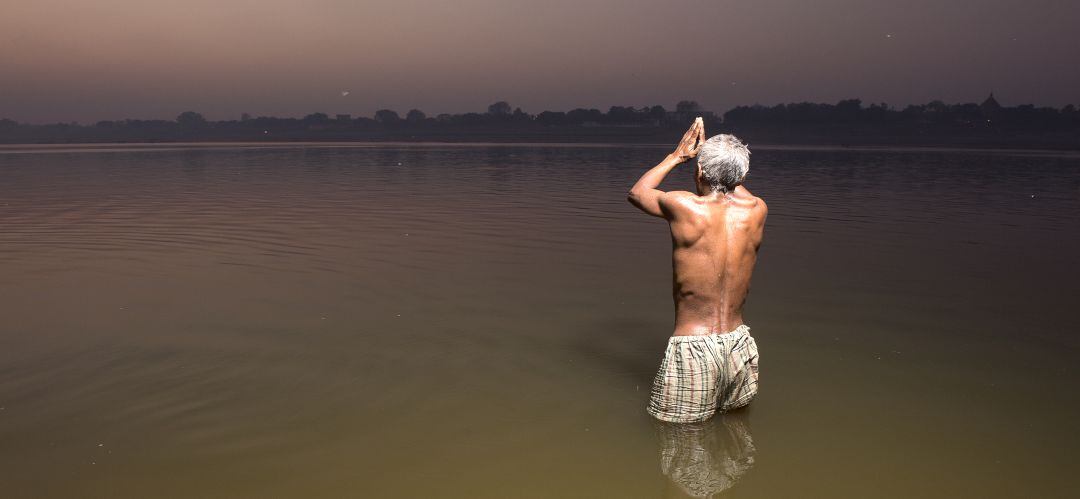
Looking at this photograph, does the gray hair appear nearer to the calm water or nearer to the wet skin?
the wet skin

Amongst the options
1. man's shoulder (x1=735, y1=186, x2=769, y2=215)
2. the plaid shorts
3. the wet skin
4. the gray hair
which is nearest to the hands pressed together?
the wet skin

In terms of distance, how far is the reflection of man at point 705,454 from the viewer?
329 centimetres

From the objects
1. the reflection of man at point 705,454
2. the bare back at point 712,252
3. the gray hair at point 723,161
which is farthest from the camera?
the bare back at point 712,252

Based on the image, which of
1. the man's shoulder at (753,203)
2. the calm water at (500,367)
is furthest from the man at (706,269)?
the calm water at (500,367)

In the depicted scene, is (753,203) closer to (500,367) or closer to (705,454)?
(705,454)

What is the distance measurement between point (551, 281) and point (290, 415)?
3.79m

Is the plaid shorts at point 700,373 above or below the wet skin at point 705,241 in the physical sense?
below

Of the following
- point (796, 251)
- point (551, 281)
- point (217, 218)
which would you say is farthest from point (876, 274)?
point (217, 218)

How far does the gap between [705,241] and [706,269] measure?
149mm

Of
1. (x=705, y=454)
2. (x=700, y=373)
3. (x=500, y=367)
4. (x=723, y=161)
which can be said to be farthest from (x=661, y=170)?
(x=500, y=367)

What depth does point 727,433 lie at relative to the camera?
376 centimetres

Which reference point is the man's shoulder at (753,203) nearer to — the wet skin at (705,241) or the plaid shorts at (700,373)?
the wet skin at (705,241)

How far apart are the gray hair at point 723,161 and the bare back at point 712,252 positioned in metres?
0.11

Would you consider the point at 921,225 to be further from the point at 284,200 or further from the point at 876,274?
the point at 284,200
